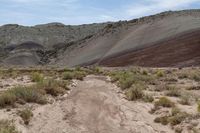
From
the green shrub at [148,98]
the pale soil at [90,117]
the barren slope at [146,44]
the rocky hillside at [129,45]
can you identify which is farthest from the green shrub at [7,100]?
the barren slope at [146,44]

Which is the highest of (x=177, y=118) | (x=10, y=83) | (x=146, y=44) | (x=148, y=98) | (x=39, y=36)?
(x=177, y=118)

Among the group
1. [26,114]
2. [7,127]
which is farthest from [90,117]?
[7,127]

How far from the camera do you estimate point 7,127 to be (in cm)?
1548

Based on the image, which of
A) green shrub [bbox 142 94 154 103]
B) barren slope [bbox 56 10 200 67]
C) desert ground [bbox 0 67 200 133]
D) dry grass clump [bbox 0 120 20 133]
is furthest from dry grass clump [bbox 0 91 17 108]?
barren slope [bbox 56 10 200 67]

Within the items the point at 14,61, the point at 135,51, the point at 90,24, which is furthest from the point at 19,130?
the point at 90,24

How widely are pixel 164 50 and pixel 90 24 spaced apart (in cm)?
9233

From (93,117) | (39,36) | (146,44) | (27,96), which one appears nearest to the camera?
(93,117)

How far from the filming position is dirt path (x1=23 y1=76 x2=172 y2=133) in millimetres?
17422

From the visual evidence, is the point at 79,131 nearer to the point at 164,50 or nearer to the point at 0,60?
the point at 164,50

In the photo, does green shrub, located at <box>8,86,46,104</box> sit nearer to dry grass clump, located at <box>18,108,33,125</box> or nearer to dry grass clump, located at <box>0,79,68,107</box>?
dry grass clump, located at <box>0,79,68,107</box>

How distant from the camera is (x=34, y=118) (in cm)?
1866

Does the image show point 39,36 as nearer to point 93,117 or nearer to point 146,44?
point 146,44

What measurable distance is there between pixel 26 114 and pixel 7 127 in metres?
2.95

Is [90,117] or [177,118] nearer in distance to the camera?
[177,118]
